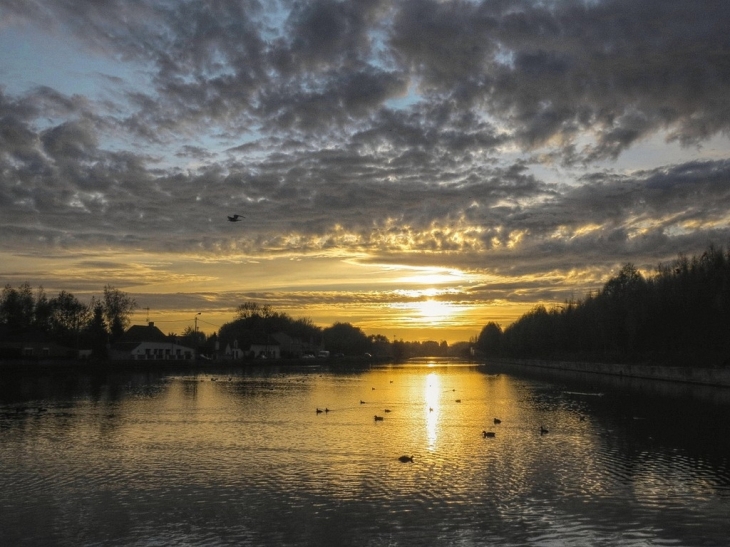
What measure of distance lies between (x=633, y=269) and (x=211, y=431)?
100 meters

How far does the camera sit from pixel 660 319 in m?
82.8

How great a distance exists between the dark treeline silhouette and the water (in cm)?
3140

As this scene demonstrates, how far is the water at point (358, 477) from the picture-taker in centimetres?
1552

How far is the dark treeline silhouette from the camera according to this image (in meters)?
70.1

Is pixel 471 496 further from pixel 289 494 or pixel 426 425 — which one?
pixel 426 425

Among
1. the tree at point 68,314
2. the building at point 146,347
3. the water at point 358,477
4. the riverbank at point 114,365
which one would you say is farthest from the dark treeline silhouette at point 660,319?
the tree at point 68,314

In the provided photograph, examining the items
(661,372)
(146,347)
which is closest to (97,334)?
(146,347)

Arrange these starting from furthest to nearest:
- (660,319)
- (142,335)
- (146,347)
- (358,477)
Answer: (142,335) < (146,347) < (660,319) < (358,477)

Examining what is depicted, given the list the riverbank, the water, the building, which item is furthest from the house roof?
the water

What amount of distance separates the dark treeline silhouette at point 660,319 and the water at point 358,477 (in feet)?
103

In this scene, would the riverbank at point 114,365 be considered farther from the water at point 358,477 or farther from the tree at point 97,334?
the water at point 358,477

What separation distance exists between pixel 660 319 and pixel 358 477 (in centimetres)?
7186

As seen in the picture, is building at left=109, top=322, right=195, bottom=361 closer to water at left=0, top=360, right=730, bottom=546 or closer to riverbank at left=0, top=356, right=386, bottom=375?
riverbank at left=0, top=356, right=386, bottom=375

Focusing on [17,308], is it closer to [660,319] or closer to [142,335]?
[142,335]
